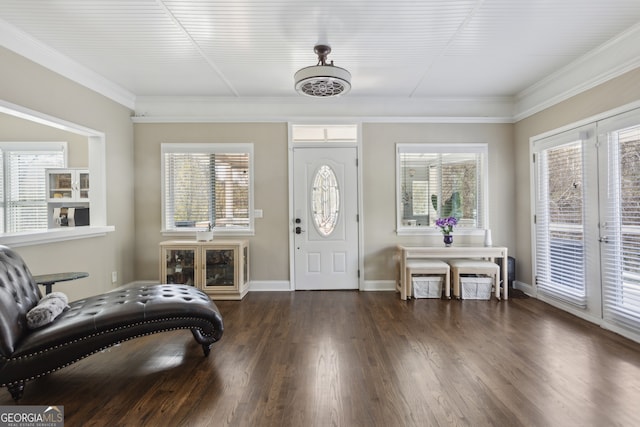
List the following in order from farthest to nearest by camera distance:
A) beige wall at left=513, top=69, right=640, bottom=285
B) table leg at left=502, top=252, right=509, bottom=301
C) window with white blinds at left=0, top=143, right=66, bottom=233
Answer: window with white blinds at left=0, top=143, right=66, bottom=233 → table leg at left=502, top=252, right=509, bottom=301 → beige wall at left=513, top=69, right=640, bottom=285

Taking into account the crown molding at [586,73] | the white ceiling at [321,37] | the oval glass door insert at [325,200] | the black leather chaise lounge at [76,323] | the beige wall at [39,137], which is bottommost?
the black leather chaise lounge at [76,323]

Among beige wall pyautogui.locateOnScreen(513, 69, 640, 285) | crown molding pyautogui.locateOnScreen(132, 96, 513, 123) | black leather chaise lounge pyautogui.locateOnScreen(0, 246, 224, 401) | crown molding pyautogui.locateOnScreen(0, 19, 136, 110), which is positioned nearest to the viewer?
black leather chaise lounge pyautogui.locateOnScreen(0, 246, 224, 401)

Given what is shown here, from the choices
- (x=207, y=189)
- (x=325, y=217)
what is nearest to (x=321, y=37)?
(x=325, y=217)

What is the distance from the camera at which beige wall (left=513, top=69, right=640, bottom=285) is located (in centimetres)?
298

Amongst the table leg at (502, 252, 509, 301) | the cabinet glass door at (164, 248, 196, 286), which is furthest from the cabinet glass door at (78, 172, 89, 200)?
the table leg at (502, 252, 509, 301)

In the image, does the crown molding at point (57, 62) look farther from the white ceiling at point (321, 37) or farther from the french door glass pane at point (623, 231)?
the french door glass pane at point (623, 231)

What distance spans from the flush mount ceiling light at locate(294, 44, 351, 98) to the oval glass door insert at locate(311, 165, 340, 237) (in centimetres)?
149

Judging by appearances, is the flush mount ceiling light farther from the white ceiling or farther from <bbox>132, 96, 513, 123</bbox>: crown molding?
<bbox>132, 96, 513, 123</bbox>: crown molding

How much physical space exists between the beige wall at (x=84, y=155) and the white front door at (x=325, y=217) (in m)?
2.43

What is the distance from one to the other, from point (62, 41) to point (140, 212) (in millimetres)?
2322

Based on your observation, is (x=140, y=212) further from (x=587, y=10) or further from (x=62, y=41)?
(x=587, y=10)

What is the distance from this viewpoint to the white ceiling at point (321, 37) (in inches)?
101

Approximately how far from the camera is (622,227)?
9.84 ft

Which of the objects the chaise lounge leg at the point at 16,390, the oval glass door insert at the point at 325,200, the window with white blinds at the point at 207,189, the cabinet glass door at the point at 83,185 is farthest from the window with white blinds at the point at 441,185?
the cabinet glass door at the point at 83,185
